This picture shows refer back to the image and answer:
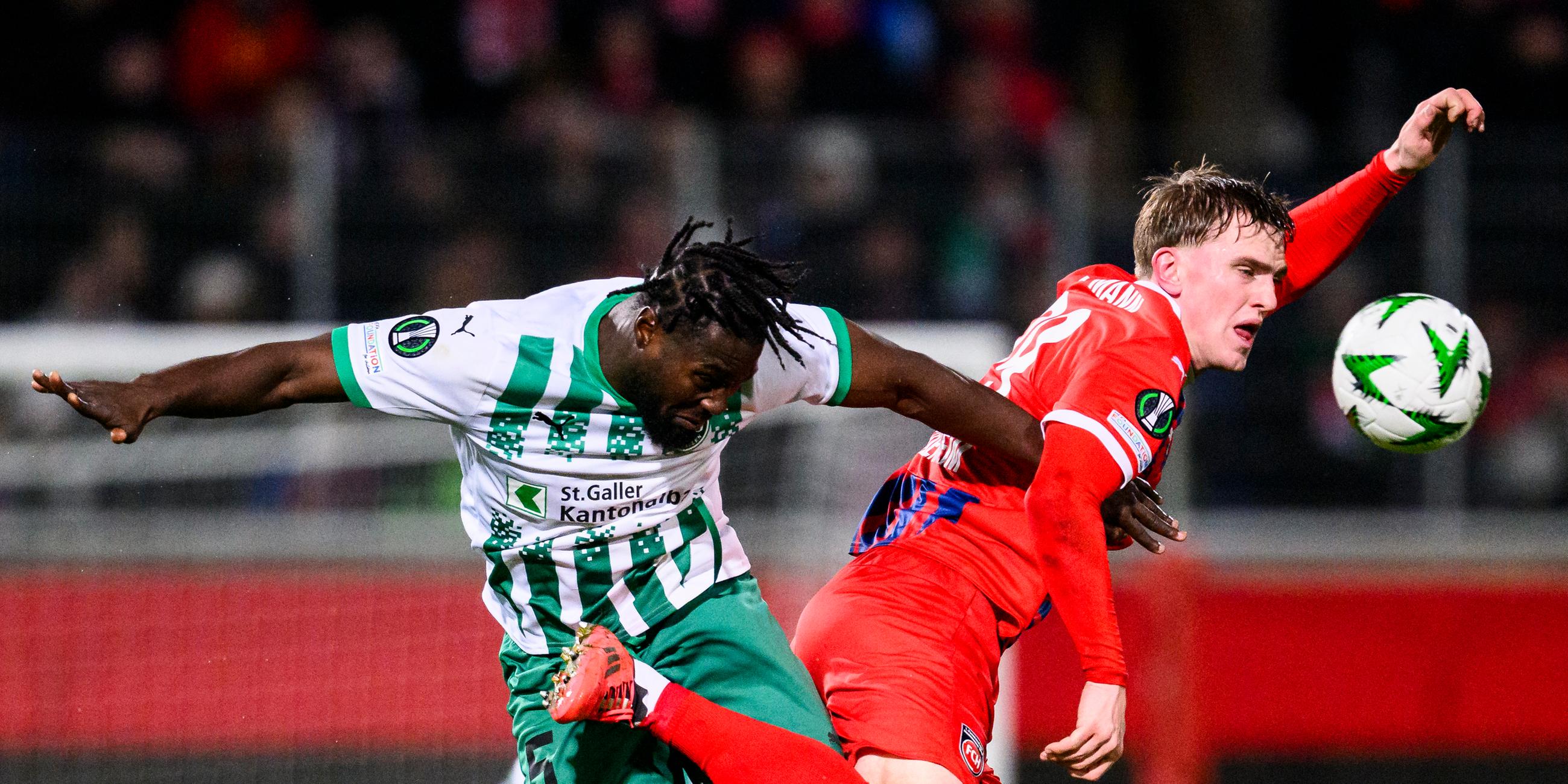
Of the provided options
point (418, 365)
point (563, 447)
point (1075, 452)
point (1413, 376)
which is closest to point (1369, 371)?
point (1413, 376)

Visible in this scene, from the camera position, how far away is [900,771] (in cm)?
342

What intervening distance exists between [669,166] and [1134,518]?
452cm

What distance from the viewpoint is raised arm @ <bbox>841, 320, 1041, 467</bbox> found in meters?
3.44

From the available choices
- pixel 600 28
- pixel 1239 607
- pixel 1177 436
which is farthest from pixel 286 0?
pixel 1239 607

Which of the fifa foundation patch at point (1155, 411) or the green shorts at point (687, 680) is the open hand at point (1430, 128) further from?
the green shorts at point (687, 680)

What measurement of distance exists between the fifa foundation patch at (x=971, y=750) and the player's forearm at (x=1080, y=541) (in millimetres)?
319

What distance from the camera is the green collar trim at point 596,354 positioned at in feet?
10.9

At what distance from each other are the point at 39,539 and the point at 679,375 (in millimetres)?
4385

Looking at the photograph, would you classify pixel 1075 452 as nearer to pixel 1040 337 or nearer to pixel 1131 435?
pixel 1131 435

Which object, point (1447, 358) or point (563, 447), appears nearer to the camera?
point (563, 447)

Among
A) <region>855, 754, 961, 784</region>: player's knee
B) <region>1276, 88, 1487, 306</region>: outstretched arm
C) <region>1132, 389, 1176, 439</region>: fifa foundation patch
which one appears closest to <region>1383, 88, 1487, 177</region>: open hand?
<region>1276, 88, 1487, 306</region>: outstretched arm

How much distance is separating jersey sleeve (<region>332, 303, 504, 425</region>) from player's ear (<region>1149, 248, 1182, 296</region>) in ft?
4.60

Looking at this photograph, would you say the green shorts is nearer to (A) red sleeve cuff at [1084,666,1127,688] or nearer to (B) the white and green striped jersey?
(B) the white and green striped jersey

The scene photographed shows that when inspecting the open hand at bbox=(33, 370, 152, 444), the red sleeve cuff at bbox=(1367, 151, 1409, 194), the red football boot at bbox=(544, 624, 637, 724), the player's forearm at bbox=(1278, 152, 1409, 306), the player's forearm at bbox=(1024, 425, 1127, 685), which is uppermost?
the red sleeve cuff at bbox=(1367, 151, 1409, 194)
